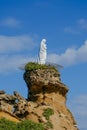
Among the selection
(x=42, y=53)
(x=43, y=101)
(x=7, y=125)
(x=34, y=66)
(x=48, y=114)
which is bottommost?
(x=7, y=125)

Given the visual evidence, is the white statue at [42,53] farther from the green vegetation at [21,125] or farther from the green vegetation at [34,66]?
the green vegetation at [21,125]

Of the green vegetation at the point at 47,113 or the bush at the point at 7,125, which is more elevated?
the green vegetation at the point at 47,113

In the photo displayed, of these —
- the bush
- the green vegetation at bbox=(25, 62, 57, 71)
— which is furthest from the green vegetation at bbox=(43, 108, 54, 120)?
the bush

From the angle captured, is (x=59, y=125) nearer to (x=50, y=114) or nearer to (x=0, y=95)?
(x=50, y=114)

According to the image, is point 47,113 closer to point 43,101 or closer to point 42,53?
point 43,101

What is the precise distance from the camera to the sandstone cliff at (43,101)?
137 ft

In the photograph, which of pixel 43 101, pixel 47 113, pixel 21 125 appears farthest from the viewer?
pixel 43 101

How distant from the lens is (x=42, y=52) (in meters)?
43.9

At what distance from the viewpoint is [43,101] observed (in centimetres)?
4303

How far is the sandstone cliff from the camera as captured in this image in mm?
41688

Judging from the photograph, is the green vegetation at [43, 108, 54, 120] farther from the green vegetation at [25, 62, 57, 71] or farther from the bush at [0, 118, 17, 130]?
the bush at [0, 118, 17, 130]

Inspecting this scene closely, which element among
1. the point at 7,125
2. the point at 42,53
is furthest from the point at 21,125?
the point at 42,53

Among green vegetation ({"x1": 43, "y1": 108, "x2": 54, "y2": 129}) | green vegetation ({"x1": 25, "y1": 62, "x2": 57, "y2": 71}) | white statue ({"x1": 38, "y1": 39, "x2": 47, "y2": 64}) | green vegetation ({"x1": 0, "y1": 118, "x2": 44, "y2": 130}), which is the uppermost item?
white statue ({"x1": 38, "y1": 39, "x2": 47, "y2": 64})

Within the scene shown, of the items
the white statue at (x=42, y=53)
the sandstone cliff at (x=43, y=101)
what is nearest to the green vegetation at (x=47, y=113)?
the sandstone cliff at (x=43, y=101)
